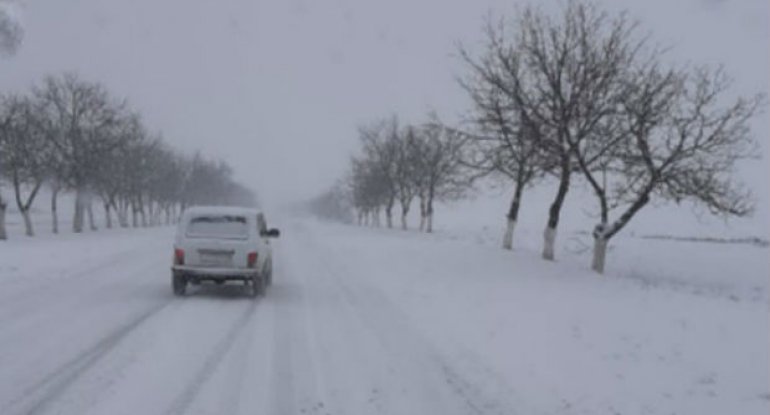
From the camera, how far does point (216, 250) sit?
54.7ft

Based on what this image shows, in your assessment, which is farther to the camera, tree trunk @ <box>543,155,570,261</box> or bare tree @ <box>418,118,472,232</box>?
bare tree @ <box>418,118,472,232</box>

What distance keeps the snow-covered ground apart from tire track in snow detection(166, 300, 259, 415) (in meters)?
0.03

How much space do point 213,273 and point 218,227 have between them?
41.8 inches

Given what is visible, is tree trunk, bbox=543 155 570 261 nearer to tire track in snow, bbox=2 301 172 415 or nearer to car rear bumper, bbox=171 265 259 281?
car rear bumper, bbox=171 265 259 281

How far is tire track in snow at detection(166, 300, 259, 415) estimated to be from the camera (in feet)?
24.5

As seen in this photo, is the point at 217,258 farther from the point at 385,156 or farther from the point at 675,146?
the point at 385,156

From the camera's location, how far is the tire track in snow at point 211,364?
7465 millimetres

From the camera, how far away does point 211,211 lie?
17.3 metres

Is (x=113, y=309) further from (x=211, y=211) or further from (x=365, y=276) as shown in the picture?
(x=365, y=276)

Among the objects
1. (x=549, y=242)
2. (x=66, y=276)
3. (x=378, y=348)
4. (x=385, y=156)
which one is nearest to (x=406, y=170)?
(x=385, y=156)

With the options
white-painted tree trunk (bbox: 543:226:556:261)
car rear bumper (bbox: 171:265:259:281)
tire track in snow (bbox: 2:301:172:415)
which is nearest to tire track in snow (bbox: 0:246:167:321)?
car rear bumper (bbox: 171:265:259:281)

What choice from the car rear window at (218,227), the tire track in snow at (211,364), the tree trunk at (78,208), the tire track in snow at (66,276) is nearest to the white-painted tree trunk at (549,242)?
the car rear window at (218,227)

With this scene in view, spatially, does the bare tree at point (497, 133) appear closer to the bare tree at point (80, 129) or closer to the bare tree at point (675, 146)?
the bare tree at point (675, 146)

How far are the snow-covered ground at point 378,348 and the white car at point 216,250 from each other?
0.50 metres
